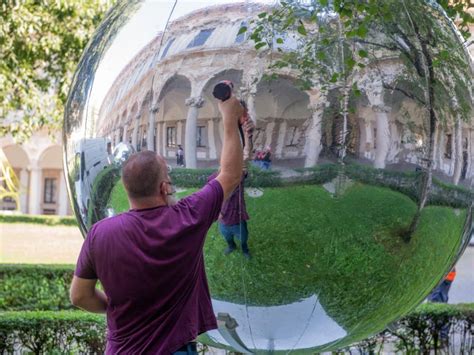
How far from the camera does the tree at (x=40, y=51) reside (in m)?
12.4

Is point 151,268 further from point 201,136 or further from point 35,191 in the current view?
point 35,191

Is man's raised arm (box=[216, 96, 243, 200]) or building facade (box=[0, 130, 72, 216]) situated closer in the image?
man's raised arm (box=[216, 96, 243, 200])

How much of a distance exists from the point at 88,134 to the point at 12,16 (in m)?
9.00

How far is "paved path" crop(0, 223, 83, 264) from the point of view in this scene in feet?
77.9

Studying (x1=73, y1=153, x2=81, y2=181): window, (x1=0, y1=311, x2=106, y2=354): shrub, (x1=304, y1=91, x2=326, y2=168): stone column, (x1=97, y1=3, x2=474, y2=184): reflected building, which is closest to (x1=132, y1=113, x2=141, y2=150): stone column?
(x1=97, y1=3, x2=474, y2=184): reflected building

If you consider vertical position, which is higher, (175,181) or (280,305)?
(175,181)

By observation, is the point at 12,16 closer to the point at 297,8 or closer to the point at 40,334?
the point at 40,334

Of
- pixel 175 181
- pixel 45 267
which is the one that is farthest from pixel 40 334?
pixel 45 267

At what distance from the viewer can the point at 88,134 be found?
11.9 feet

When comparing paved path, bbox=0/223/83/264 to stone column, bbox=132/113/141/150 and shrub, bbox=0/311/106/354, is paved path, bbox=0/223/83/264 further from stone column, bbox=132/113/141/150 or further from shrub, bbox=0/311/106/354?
stone column, bbox=132/113/141/150

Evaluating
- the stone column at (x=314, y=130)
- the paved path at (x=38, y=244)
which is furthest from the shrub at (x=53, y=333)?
the paved path at (x=38, y=244)

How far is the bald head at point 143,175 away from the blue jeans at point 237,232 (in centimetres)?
27

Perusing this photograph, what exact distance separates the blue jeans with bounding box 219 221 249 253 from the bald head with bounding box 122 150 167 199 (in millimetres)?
273

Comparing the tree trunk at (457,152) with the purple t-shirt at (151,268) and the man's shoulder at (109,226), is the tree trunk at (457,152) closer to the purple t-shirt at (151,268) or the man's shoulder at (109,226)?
the purple t-shirt at (151,268)
